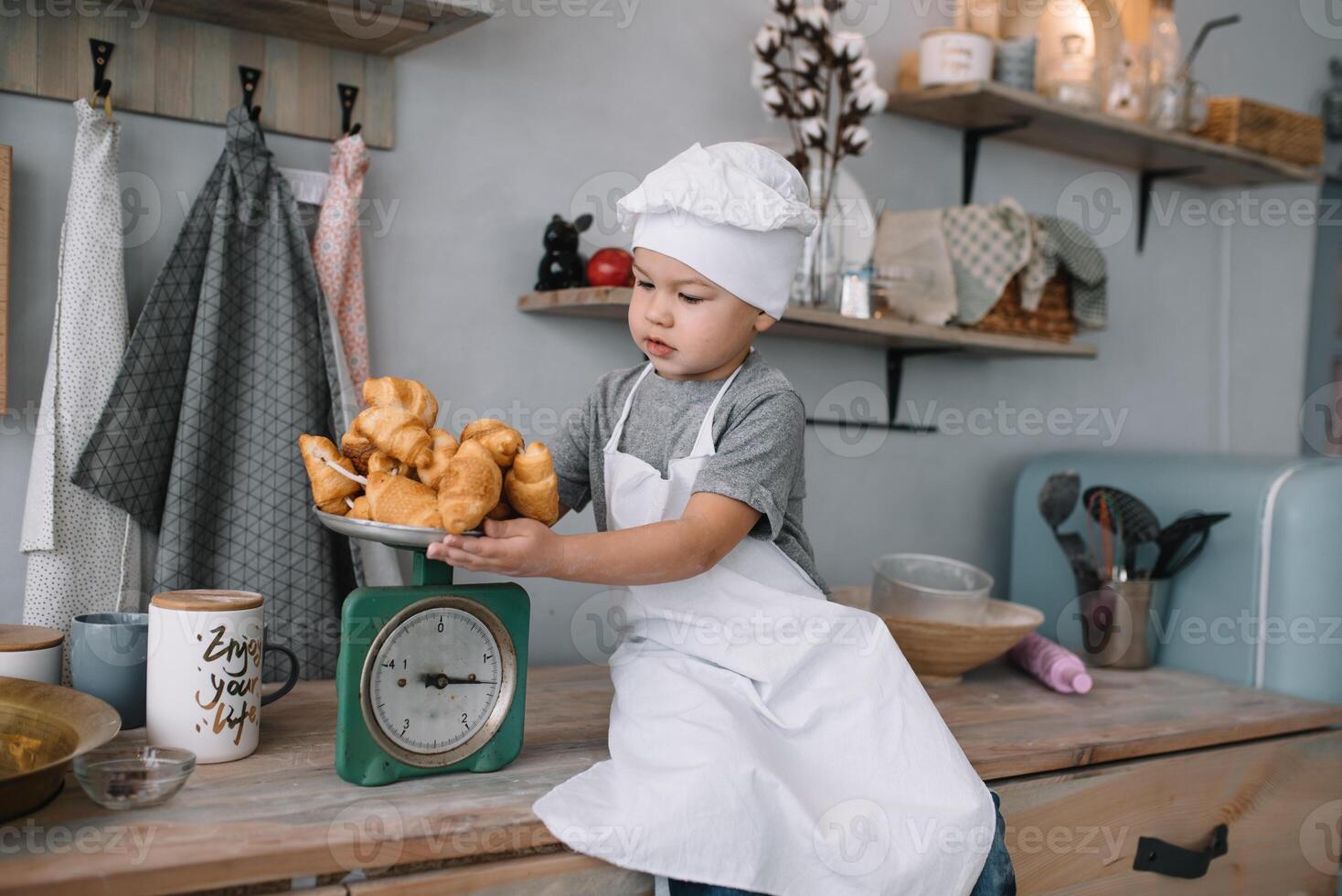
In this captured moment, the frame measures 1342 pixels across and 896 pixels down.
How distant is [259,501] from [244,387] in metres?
0.14

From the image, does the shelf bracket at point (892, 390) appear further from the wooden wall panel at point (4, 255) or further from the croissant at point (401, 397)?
the wooden wall panel at point (4, 255)

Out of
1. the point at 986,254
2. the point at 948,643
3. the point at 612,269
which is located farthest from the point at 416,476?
the point at 986,254

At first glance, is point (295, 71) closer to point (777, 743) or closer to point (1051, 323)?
point (777, 743)

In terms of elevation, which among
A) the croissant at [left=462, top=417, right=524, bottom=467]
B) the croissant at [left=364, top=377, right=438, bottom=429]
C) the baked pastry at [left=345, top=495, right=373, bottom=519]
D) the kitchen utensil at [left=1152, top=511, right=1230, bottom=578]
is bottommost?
the kitchen utensil at [left=1152, top=511, right=1230, bottom=578]

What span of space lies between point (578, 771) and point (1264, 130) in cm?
208

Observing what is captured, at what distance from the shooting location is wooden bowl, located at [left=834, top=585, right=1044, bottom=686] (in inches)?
63.2

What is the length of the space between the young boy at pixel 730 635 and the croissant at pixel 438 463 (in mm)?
65

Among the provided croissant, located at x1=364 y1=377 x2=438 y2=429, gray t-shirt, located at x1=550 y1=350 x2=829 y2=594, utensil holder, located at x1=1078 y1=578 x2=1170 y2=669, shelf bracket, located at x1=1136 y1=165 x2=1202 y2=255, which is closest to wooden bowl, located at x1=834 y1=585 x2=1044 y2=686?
utensil holder, located at x1=1078 y1=578 x2=1170 y2=669

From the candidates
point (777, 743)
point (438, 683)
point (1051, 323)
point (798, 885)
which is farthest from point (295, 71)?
point (1051, 323)

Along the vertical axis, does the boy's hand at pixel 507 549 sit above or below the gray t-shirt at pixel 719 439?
below

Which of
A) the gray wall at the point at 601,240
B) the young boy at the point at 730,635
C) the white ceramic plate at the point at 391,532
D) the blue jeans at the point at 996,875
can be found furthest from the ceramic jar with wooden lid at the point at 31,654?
the blue jeans at the point at 996,875

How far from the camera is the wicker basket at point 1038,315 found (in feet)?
6.50

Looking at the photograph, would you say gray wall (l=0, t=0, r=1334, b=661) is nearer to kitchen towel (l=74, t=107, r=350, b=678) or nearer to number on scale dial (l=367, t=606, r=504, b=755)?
kitchen towel (l=74, t=107, r=350, b=678)

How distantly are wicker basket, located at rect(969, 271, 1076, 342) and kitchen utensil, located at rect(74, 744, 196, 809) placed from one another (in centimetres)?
145
